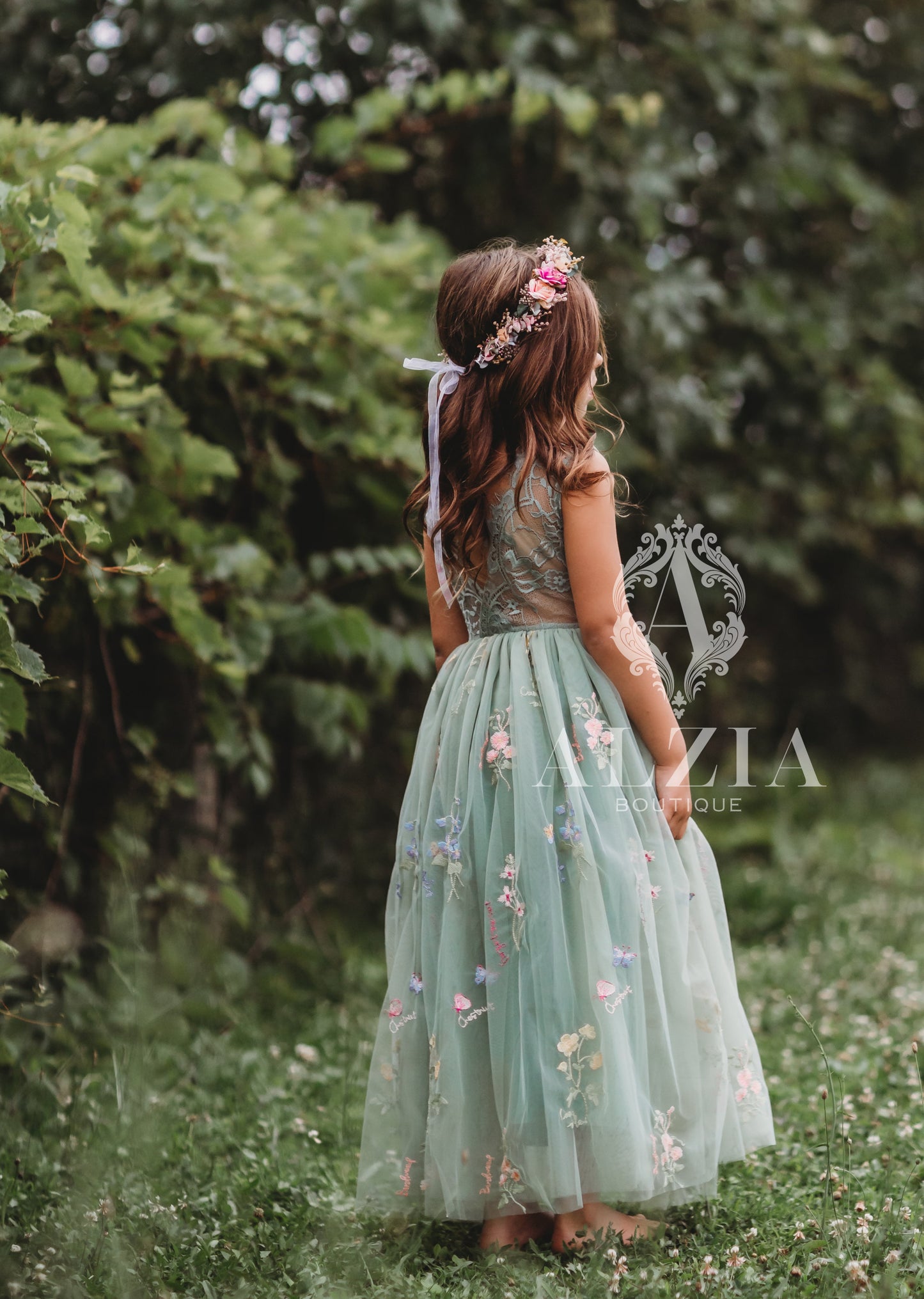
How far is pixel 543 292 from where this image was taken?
A: 6.57ft

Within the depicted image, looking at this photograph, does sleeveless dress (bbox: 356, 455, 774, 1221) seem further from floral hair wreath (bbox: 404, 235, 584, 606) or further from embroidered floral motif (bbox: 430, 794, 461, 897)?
floral hair wreath (bbox: 404, 235, 584, 606)

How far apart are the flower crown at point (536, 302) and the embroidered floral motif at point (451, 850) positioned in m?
0.76

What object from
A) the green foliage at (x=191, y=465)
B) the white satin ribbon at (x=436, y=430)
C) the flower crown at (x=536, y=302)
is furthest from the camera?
the green foliage at (x=191, y=465)

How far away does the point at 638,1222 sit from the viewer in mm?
2086

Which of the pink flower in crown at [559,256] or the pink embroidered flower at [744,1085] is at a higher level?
the pink flower in crown at [559,256]

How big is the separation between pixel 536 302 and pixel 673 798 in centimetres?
86

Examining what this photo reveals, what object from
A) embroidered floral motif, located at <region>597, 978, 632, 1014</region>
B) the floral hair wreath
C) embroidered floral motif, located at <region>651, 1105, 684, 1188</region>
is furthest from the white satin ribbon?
A: embroidered floral motif, located at <region>651, 1105, 684, 1188</region>

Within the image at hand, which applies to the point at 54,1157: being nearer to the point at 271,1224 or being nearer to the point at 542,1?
the point at 271,1224

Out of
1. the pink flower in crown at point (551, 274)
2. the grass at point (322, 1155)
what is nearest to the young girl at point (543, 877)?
the pink flower in crown at point (551, 274)

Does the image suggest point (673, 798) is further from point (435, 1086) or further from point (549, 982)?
point (435, 1086)

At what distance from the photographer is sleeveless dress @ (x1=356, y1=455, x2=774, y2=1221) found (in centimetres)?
193

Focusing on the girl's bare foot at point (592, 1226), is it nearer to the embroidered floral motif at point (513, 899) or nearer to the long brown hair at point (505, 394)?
the embroidered floral motif at point (513, 899)

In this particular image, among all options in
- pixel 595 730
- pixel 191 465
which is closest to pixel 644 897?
pixel 595 730

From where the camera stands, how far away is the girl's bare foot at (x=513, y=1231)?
2057 mm
